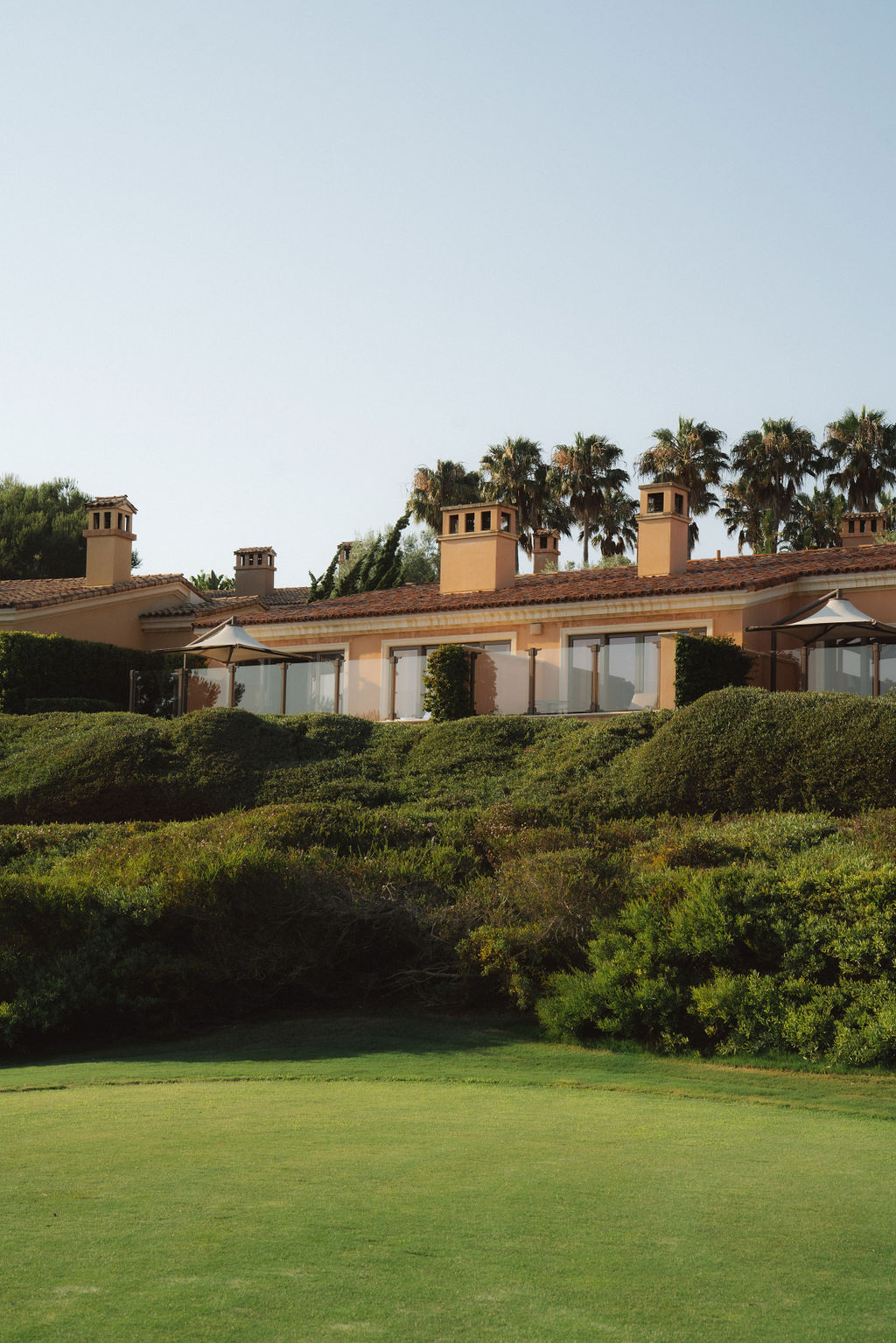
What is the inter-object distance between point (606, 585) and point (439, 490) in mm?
29157

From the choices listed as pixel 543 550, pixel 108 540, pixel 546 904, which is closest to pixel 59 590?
pixel 108 540

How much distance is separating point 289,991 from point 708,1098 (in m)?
5.20

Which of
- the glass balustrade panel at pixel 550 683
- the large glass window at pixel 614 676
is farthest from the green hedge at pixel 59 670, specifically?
the large glass window at pixel 614 676

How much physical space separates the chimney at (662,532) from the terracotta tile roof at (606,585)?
0.45 m

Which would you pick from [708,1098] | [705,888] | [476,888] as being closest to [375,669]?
[476,888]

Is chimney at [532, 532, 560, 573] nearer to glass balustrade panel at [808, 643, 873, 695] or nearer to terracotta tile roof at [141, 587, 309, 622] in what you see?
terracotta tile roof at [141, 587, 309, 622]

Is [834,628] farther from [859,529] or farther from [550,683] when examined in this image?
[859,529]

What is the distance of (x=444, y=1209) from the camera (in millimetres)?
6016

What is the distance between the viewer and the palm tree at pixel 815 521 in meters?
53.8

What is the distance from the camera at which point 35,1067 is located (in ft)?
37.6

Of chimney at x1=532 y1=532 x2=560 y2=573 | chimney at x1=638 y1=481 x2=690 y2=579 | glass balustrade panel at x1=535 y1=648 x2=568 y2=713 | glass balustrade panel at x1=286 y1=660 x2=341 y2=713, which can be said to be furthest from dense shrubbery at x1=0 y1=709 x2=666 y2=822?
Result: chimney at x1=532 y1=532 x2=560 y2=573

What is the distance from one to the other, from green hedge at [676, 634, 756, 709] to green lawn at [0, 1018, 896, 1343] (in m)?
15.6

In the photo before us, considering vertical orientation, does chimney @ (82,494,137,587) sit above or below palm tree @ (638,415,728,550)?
below

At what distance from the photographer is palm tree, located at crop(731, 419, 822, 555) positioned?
54750 millimetres
